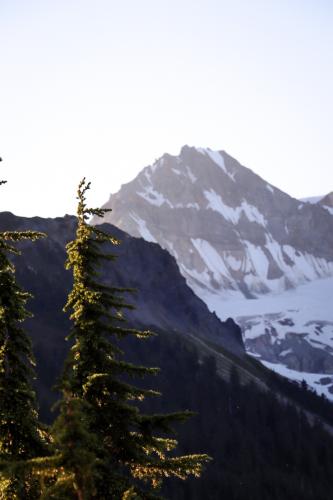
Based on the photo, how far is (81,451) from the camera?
47.5 feet

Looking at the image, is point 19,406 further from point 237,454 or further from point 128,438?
point 237,454

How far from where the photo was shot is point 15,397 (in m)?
18.3

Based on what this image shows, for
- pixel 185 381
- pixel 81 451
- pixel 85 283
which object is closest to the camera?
pixel 81 451

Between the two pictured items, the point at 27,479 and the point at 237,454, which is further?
the point at 237,454

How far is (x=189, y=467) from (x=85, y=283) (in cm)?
564

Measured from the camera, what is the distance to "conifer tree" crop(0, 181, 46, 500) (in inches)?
709

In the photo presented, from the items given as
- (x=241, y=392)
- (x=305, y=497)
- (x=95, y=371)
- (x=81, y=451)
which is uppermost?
(x=95, y=371)

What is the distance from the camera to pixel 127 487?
55.5 ft

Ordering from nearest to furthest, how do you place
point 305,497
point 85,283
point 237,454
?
point 85,283
point 305,497
point 237,454

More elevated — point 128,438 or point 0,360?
point 0,360

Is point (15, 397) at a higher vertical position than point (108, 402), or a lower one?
higher

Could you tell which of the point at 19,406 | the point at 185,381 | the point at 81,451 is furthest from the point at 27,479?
the point at 185,381

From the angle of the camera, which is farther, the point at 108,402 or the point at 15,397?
the point at 108,402

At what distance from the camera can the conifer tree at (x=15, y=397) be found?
→ 1802 cm
